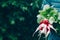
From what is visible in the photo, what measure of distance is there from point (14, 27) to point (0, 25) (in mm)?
486

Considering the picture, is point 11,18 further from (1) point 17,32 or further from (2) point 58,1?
(2) point 58,1

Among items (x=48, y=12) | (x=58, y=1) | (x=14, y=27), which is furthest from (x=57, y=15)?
(x=14, y=27)

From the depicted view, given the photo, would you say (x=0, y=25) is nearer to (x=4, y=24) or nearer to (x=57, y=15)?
(x=4, y=24)

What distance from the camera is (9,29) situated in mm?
7703

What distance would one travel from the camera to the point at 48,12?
458 centimetres

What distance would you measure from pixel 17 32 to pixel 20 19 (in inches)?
18.9

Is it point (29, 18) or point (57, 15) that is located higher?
point (57, 15)

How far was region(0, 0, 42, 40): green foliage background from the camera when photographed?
7374 mm

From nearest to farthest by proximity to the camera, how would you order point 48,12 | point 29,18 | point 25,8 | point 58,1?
point 48,12
point 58,1
point 25,8
point 29,18

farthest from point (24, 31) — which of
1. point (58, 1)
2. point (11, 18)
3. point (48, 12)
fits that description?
point (48, 12)

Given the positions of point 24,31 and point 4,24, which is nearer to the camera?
point 4,24

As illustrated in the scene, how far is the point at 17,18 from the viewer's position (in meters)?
7.49

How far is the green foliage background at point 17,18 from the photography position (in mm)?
A: 7374

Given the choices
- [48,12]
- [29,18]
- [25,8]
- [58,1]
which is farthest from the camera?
[29,18]
